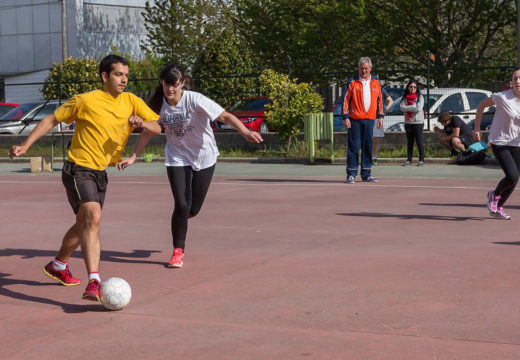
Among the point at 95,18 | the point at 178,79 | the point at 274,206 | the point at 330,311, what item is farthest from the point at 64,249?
the point at 95,18

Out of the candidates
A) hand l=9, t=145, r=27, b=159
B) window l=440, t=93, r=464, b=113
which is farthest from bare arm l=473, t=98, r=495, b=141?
window l=440, t=93, r=464, b=113

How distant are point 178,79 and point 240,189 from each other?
7.52 meters

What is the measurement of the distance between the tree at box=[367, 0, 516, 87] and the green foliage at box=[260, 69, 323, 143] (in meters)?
8.95

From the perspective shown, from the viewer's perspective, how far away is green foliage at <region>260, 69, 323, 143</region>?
864 inches

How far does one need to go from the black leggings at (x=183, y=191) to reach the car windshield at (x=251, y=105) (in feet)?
58.6

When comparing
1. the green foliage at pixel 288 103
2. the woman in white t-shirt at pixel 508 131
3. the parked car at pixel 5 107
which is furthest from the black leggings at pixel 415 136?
the parked car at pixel 5 107

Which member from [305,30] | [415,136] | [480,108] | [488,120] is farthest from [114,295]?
[305,30]

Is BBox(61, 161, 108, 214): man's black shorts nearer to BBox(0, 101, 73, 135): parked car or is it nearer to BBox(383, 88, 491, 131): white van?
BBox(383, 88, 491, 131): white van

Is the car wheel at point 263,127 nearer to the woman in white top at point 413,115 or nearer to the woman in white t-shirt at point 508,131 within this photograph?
the woman in white top at point 413,115

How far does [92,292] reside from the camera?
6.68 meters

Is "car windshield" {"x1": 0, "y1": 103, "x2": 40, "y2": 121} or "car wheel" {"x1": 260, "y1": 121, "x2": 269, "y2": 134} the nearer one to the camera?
"car wheel" {"x1": 260, "y1": 121, "x2": 269, "y2": 134}

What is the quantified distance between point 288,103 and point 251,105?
4248mm

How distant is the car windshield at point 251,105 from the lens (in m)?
26.2

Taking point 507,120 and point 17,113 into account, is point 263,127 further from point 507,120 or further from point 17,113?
point 507,120
